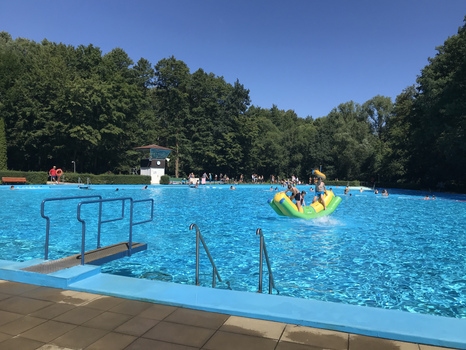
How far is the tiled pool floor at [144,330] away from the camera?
2.91 metres

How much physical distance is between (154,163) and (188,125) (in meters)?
14.4

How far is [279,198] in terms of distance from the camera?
45.8ft

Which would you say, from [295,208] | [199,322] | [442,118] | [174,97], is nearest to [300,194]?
[295,208]

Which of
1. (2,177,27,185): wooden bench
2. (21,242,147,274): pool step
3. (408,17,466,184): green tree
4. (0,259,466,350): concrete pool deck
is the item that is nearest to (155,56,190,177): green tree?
(2,177,27,185): wooden bench

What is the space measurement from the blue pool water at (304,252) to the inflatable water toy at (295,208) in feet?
1.10

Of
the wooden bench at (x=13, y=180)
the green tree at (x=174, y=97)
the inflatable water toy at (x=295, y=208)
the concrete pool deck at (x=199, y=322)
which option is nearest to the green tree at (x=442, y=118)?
the inflatable water toy at (x=295, y=208)

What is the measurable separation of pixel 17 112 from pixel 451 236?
144ft

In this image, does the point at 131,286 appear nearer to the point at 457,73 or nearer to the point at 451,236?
the point at 451,236

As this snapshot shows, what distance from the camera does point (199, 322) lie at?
3.35 meters

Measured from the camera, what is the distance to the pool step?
485cm

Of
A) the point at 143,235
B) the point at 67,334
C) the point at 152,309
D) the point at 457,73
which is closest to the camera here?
the point at 67,334

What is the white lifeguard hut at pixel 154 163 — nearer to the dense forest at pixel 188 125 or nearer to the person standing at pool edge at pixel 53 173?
the dense forest at pixel 188 125

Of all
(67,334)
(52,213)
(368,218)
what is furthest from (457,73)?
(67,334)

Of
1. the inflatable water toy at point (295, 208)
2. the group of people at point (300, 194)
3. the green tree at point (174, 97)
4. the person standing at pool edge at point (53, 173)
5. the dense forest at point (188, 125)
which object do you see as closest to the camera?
the inflatable water toy at point (295, 208)
